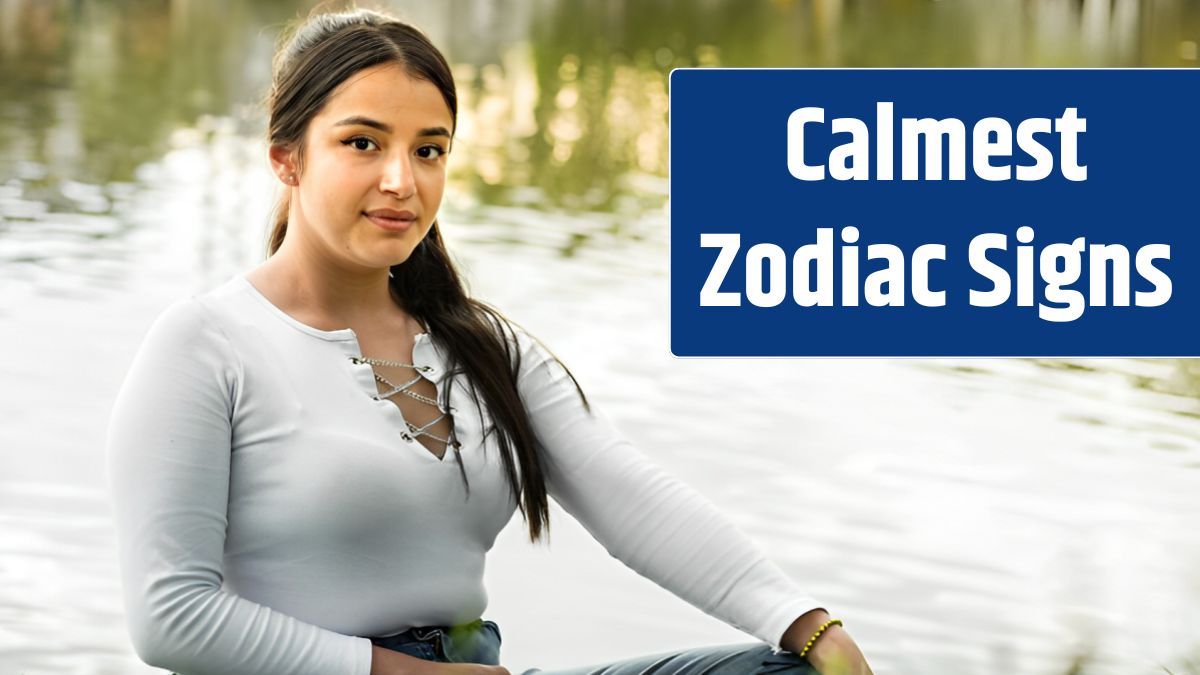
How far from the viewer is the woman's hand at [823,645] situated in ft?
6.64

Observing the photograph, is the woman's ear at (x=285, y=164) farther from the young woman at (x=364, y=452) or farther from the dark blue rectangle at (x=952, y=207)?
the dark blue rectangle at (x=952, y=207)

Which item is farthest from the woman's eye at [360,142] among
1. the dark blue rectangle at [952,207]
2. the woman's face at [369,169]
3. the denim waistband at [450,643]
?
the dark blue rectangle at [952,207]

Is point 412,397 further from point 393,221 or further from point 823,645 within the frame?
point 823,645

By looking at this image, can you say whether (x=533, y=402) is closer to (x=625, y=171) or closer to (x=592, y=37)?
(x=625, y=171)

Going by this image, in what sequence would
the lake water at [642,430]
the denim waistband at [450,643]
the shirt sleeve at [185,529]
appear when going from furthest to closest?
the lake water at [642,430] < the denim waistband at [450,643] < the shirt sleeve at [185,529]

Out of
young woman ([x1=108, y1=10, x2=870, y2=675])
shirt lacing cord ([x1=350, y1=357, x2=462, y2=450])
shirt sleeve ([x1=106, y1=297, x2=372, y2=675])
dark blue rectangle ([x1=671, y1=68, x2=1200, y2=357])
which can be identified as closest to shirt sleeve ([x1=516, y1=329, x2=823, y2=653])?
young woman ([x1=108, y1=10, x2=870, y2=675])

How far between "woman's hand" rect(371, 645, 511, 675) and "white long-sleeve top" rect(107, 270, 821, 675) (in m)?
0.02

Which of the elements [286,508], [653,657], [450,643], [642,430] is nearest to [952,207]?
[642,430]

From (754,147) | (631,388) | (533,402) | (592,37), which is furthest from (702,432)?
(592,37)

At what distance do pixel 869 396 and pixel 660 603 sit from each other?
2.29 meters

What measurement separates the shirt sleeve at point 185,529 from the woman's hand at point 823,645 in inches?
18.8

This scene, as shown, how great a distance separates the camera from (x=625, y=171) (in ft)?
38.5

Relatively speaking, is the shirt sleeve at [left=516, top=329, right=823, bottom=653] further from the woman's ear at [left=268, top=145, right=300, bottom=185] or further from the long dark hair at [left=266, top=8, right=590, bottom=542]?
the woman's ear at [left=268, top=145, right=300, bottom=185]

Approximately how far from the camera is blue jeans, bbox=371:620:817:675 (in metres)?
1.98
